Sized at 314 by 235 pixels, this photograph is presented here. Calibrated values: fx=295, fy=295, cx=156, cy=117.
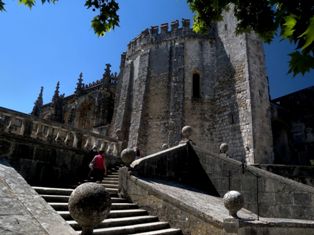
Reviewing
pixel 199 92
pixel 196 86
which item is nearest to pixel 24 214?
pixel 199 92

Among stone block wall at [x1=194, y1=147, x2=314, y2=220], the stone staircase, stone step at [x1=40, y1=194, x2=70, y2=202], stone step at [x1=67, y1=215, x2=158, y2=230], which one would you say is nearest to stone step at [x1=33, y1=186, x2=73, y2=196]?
the stone staircase

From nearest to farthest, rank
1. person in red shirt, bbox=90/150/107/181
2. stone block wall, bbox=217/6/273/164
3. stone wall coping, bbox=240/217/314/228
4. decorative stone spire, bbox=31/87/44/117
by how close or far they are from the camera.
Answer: stone wall coping, bbox=240/217/314/228 → person in red shirt, bbox=90/150/107/181 → stone block wall, bbox=217/6/273/164 → decorative stone spire, bbox=31/87/44/117

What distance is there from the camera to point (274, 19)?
133 inches

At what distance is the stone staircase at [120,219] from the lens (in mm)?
5539

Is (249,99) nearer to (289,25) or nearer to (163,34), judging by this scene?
(163,34)

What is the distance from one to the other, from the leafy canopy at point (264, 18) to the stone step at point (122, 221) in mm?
3398

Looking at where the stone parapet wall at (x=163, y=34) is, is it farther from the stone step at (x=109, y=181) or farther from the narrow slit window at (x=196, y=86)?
the stone step at (x=109, y=181)

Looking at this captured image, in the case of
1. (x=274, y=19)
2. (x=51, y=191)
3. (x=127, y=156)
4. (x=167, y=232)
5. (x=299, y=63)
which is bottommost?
(x=167, y=232)

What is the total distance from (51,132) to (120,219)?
5.16 metres

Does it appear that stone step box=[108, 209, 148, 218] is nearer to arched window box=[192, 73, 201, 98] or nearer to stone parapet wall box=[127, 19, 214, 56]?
arched window box=[192, 73, 201, 98]

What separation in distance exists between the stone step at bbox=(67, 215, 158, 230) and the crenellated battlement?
1689 centimetres

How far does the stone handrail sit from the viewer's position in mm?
9008

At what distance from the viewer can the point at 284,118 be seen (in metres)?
20.2

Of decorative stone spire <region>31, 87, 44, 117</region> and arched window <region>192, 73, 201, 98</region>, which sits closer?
arched window <region>192, 73, 201, 98</region>
